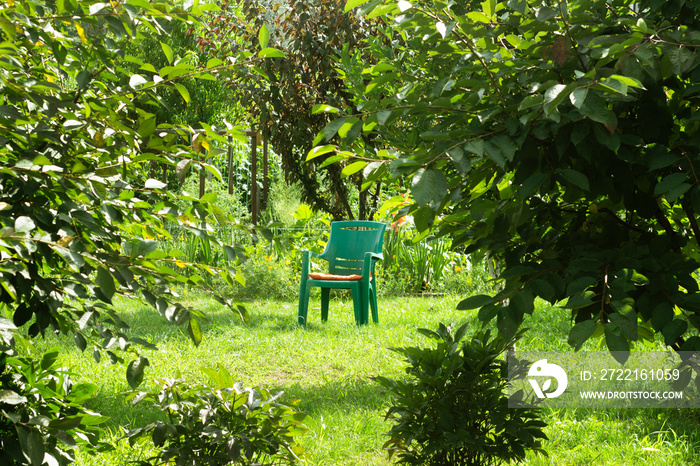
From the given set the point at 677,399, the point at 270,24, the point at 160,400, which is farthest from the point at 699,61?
the point at 270,24

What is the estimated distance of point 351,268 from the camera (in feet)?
20.1

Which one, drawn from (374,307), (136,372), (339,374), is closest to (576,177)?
(136,372)

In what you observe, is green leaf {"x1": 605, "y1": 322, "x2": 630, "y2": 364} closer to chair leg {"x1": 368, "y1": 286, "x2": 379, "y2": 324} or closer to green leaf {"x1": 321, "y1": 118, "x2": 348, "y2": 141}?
green leaf {"x1": 321, "y1": 118, "x2": 348, "y2": 141}

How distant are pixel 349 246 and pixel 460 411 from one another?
4.17 metres

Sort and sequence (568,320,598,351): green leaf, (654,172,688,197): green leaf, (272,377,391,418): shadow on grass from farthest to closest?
(272,377,391,418): shadow on grass → (654,172,688,197): green leaf → (568,320,598,351): green leaf

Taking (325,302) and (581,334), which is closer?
(581,334)

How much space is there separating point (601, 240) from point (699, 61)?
1.70 ft

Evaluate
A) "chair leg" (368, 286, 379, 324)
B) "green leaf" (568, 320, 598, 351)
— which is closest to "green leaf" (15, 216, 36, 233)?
"green leaf" (568, 320, 598, 351)

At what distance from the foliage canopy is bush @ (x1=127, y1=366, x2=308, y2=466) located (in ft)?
2.86

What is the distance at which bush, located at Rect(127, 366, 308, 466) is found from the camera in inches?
68.4

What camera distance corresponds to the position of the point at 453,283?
A: 7.14m

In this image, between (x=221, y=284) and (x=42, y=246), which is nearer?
(x=42, y=246)

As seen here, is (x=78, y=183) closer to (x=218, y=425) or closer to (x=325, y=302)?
(x=218, y=425)

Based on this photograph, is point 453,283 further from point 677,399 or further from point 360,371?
point 677,399
